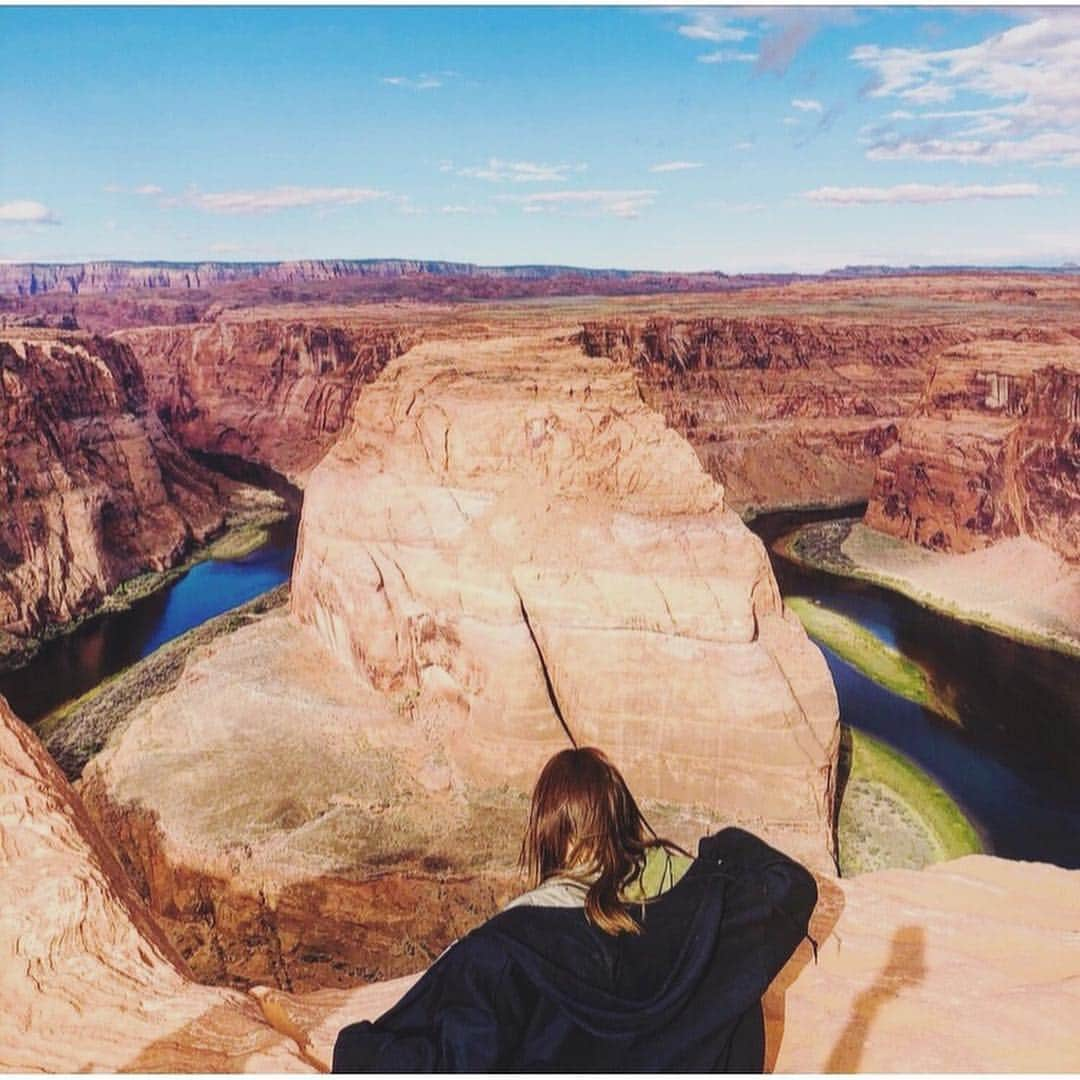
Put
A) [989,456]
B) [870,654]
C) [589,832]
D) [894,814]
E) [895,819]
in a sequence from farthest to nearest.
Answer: [989,456]
[870,654]
[894,814]
[895,819]
[589,832]

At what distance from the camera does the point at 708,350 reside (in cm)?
7581

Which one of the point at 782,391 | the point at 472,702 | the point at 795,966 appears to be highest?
the point at 795,966

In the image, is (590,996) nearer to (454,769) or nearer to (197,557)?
(454,769)

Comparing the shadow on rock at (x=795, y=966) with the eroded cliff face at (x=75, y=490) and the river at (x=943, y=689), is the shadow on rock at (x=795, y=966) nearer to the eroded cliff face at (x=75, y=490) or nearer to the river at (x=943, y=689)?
the river at (x=943, y=689)

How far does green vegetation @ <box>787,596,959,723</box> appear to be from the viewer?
103ft

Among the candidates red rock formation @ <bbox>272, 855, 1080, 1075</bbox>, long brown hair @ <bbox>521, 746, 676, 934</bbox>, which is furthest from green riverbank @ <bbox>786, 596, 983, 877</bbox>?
long brown hair @ <bbox>521, 746, 676, 934</bbox>

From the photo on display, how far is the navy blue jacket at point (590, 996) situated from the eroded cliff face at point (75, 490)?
1577 inches

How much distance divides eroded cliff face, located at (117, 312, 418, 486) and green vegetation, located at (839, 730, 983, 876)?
57.1 meters

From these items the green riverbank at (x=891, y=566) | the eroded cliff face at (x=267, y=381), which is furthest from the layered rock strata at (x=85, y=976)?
the eroded cliff face at (x=267, y=381)

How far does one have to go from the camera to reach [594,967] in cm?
406

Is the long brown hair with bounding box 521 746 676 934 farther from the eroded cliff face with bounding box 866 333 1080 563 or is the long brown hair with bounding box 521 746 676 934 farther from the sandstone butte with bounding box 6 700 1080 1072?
the eroded cliff face with bounding box 866 333 1080 563

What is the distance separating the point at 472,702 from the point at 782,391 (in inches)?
2420

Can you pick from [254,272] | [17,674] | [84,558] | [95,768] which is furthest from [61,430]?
[254,272]

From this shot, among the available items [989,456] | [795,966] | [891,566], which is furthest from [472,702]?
[989,456]
